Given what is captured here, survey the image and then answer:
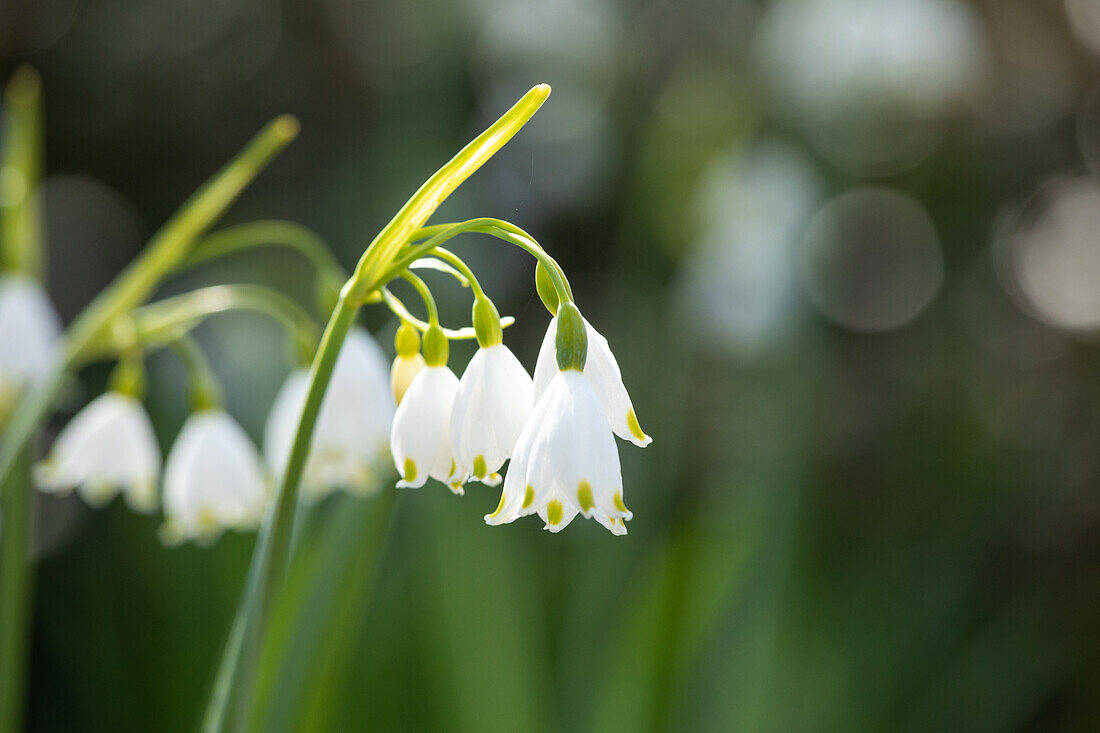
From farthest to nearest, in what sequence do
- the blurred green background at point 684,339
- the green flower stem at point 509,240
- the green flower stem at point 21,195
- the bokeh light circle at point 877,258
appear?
the bokeh light circle at point 877,258 < the blurred green background at point 684,339 < the green flower stem at point 21,195 < the green flower stem at point 509,240

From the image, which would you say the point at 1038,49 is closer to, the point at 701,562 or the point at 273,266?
the point at 701,562

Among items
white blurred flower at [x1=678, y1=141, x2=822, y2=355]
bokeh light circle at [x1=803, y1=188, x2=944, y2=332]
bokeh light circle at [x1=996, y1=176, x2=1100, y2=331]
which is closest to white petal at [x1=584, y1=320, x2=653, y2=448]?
white blurred flower at [x1=678, y1=141, x2=822, y2=355]

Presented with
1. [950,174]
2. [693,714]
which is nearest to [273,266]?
[693,714]

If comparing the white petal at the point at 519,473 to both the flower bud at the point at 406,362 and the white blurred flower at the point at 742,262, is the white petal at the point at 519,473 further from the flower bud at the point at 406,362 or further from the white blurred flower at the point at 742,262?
the white blurred flower at the point at 742,262

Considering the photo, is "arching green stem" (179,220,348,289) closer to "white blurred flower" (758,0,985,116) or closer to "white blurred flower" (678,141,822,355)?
"white blurred flower" (678,141,822,355)

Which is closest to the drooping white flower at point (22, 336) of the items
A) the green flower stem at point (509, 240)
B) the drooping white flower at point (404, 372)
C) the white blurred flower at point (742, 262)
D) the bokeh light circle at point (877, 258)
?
the drooping white flower at point (404, 372)
